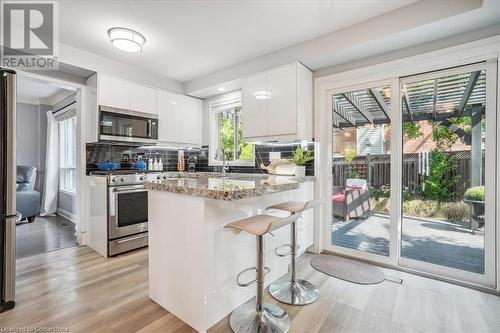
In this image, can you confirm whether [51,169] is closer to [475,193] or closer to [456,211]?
[456,211]

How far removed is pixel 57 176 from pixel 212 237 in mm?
5345

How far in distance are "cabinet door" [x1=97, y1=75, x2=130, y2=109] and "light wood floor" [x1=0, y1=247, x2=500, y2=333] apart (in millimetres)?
2048

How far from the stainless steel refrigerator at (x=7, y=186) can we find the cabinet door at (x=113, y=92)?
1.23 meters

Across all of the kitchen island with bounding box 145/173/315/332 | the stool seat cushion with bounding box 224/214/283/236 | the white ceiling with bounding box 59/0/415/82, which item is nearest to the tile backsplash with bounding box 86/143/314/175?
the white ceiling with bounding box 59/0/415/82

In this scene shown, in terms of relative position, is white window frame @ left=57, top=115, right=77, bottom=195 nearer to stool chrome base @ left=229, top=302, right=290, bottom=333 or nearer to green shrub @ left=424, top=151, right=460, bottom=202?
stool chrome base @ left=229, top=302, right=290, bottom=333

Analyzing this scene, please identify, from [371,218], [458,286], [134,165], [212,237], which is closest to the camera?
[212,237]

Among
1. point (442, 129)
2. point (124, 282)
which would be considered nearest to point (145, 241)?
point (124, 282)

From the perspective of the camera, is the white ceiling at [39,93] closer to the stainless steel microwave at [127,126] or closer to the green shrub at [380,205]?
the stainless steel microwave at [127,126]

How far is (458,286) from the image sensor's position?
2.24m

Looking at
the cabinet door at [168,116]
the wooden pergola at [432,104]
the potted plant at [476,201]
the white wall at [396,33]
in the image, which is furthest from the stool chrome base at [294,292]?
the cabinet door at [168,116]

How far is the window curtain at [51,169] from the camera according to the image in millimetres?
5070

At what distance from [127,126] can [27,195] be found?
274cm

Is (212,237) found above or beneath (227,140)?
beneath

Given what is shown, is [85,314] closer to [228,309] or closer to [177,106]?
[228,309]
